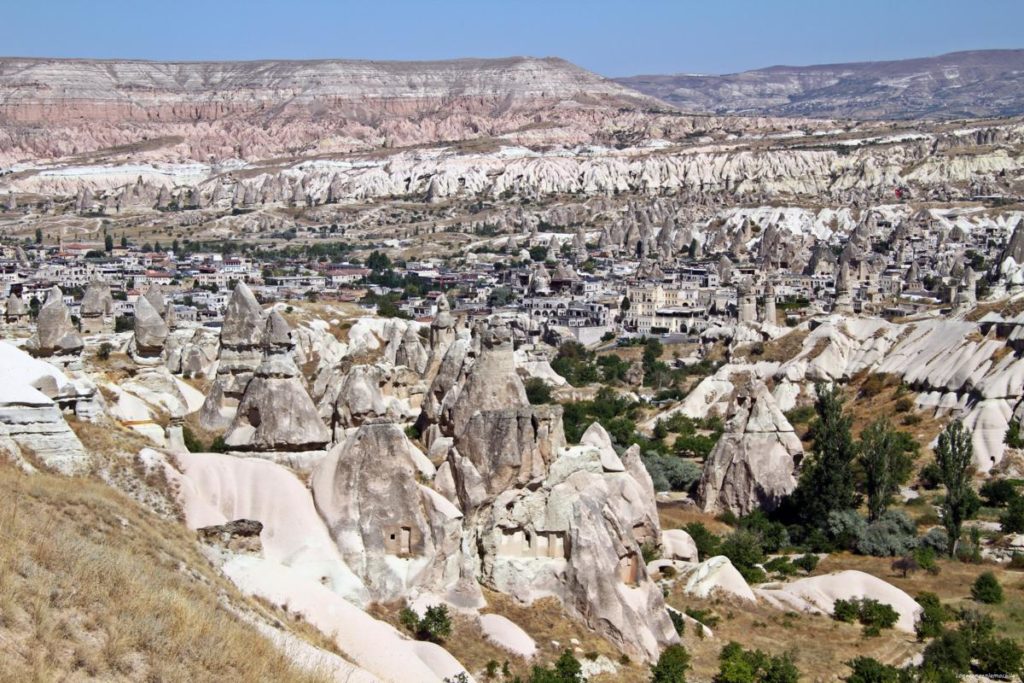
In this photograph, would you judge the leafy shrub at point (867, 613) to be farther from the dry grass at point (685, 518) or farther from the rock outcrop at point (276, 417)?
the rock outcrop at point (276, 417)

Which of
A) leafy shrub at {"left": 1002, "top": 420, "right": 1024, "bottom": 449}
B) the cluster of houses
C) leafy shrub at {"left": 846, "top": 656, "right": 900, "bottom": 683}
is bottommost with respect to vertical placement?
leafy shrub at {"left": 846, "top": 656, "right": 900, "bottom": 683}

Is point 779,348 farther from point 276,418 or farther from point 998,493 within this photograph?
point 276,418

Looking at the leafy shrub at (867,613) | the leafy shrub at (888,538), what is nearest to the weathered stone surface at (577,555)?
the leafy shrub at (867,613)

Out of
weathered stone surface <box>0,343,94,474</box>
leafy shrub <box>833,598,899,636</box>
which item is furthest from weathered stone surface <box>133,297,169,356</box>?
leafy shrub <box>833,598,899,636</box>

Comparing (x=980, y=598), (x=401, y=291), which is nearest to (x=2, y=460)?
(x=980, y=598)

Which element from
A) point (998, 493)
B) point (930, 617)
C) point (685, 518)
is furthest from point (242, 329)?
point (998, 493)

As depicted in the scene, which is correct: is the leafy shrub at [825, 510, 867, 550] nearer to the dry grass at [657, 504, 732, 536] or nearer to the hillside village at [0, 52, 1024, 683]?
the hillside village at [0, 52, 1024, 683]
